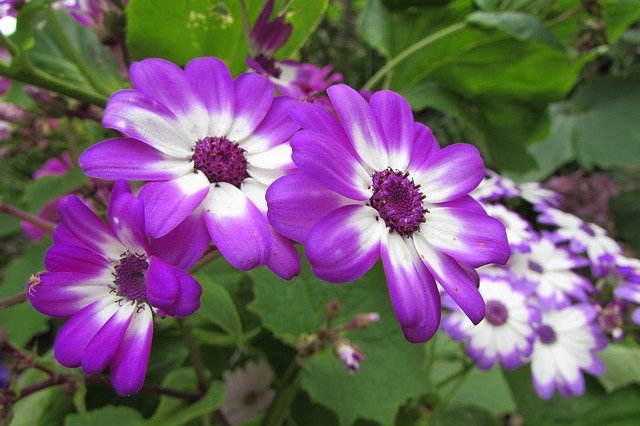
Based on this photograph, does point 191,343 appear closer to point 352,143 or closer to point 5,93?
point 352,143

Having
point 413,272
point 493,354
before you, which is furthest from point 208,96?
point 493,354

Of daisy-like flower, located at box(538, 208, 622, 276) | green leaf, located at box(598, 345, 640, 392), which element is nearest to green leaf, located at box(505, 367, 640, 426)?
green leaf, located at box(598, 345, 640, 392)

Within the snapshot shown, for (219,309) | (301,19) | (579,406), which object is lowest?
(579,406)

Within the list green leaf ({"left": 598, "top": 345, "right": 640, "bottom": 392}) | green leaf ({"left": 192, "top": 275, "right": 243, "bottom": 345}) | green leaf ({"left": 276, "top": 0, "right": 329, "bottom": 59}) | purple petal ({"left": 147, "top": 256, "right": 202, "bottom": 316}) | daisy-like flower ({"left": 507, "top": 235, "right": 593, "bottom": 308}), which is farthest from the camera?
green leaf ({"left": 598, "top": 345, "right": 640, "bottom": 392})

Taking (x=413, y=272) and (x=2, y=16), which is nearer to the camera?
(x=413, y=272)

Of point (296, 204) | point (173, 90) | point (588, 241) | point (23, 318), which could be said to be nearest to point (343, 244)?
point (296, 204)

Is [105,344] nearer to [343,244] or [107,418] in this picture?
[343,244]

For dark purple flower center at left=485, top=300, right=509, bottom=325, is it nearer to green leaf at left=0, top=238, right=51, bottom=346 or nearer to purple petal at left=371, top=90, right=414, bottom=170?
purple petal at left=371, top=90, right=414, bottom=170
